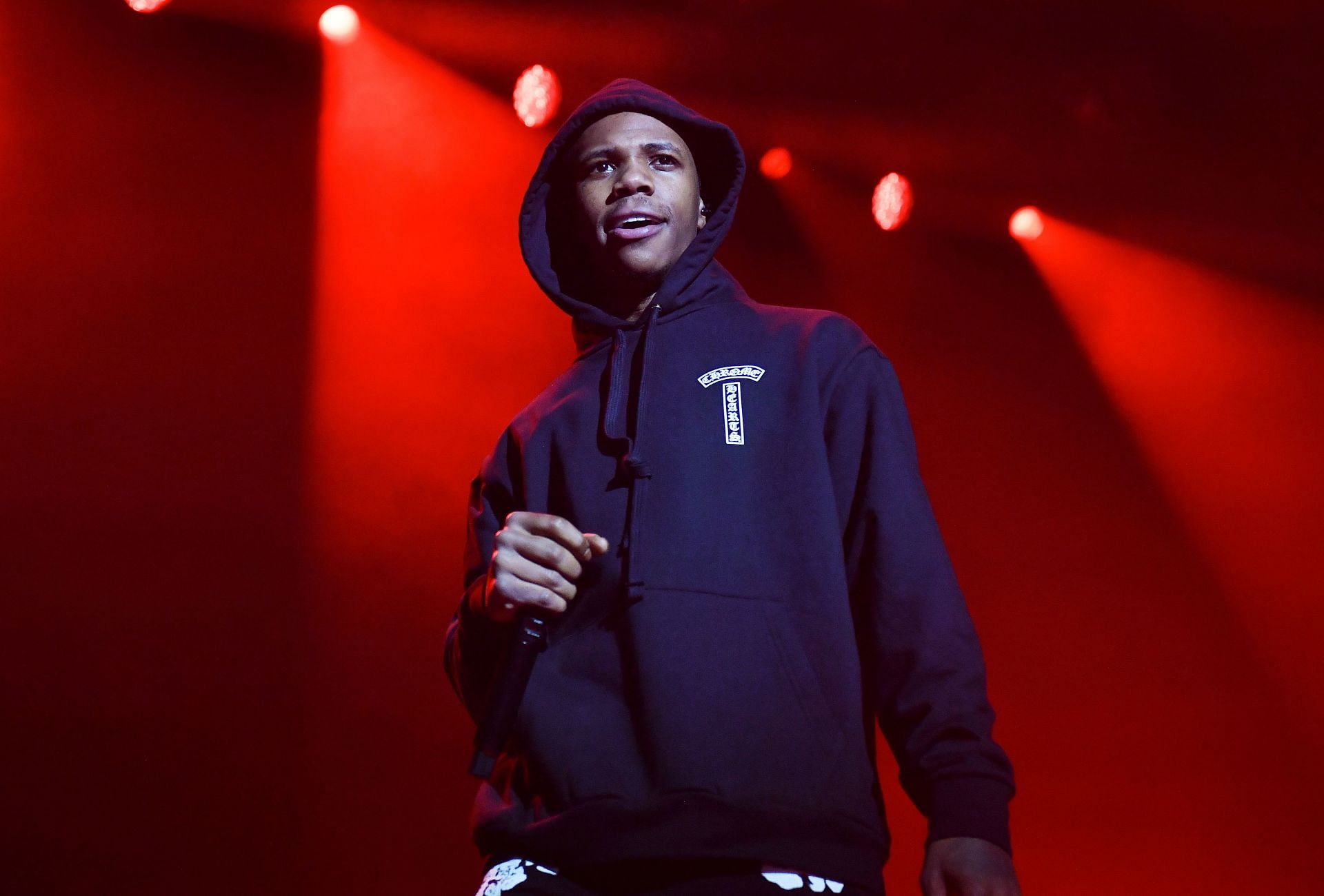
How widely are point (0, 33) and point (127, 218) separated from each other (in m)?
0.72

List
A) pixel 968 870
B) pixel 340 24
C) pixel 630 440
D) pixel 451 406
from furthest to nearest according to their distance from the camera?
pixel 340 24, pixel 451 406, pixel 630 440, pixel 968 870

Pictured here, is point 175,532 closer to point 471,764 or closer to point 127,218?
point 127,218

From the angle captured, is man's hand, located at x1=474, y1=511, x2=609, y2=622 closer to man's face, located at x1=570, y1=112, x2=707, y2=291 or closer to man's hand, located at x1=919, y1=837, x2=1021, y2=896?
man's hand, located at x1=919, y1=837, x2=1021, y2=896

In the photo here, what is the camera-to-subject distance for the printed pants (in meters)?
0.99

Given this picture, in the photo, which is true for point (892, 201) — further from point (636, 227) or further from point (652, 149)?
point (636, 227)

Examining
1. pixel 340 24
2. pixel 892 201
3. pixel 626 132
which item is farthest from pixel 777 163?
pixel 626 132

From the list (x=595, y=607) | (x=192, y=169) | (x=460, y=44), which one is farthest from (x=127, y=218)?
(x=595, y=607)

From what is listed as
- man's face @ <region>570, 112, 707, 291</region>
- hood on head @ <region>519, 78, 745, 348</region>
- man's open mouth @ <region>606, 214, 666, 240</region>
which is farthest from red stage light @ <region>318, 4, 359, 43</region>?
man's open mouth @ <region>606, 214, 666, 240</region>

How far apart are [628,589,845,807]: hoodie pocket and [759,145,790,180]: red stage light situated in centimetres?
285

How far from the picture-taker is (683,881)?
1012mm

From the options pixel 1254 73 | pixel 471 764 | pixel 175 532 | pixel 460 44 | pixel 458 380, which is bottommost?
pixel 471 764

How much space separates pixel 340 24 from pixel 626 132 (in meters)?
2.42

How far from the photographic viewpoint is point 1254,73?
11.0ft

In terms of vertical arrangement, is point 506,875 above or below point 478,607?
below
